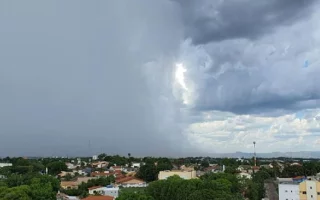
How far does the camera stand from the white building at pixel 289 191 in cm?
4388

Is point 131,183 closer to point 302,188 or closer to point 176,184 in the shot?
point 176,184

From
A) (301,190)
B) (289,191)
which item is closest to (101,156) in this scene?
(289,191)

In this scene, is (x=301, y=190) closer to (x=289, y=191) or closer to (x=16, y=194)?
(x=289, y=191)

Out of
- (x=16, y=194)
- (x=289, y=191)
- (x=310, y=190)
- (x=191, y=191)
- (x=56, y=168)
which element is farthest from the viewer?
(x=56, y=168)

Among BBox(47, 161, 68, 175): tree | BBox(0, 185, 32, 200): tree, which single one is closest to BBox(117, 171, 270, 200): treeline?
BBox(0, 185, 32, 200): tree

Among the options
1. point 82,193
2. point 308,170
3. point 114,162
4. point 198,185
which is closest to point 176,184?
point 198,185

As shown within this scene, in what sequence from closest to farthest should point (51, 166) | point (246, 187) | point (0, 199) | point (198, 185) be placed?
point (0, 199) < point (198, 185) < point (246, 187) < point (51, 166)

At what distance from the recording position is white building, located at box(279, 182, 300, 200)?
144 feet

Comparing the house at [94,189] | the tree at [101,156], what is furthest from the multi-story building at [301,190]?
the tree at [101,156]

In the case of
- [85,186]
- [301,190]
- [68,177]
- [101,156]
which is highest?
[101,156]

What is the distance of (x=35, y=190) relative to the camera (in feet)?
138

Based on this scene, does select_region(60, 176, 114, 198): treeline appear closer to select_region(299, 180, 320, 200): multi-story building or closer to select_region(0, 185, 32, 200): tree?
select_region(0, 185, 32, 200): tree

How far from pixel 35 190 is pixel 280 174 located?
57473 mm

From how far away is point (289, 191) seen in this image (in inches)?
1748
